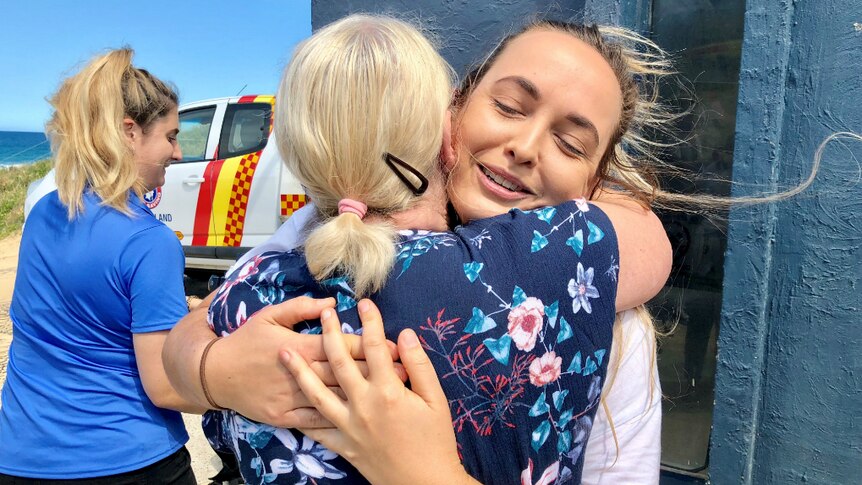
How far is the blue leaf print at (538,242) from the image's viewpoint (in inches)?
41.3

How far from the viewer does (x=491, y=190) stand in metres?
1.38

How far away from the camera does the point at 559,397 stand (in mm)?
1060

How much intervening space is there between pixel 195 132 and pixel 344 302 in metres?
7.26

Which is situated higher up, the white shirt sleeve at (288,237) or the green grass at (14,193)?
the white shirt sleeve at (288,237)

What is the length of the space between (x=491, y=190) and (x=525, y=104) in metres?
0.22

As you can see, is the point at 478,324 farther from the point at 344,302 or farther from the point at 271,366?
the point at 271,366

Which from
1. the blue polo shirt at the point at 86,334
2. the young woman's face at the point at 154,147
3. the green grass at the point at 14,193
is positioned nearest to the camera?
the blue polo shirt at the point at 86,334

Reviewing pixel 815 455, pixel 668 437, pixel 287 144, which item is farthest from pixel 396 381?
pixel 668 437

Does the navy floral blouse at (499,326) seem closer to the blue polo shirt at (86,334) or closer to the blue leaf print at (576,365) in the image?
the blue leaf print at (576,365)

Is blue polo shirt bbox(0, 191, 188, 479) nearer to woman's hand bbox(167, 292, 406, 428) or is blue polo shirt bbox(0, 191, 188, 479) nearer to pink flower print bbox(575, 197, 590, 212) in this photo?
woman's hand bbox(167, 292, 406, 428)

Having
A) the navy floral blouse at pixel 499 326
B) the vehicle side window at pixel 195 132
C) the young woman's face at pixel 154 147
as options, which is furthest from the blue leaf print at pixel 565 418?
the vehicle side window at pixel 195 132

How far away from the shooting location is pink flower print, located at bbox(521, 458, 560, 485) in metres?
1.05

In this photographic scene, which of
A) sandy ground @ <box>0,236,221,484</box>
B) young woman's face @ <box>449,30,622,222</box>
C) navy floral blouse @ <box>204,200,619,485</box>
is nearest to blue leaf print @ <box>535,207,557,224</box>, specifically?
navy floral blouse @ <box>204,200,619,485</box>

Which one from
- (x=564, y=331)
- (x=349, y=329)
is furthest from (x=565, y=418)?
(x=349, y=329)
